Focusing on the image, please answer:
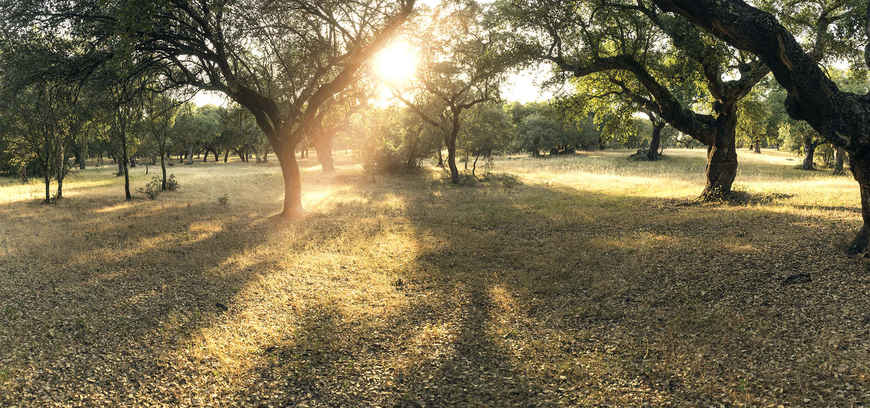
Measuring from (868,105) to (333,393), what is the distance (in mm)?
10705

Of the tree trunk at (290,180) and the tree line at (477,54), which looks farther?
the tree trunk at (290,180)

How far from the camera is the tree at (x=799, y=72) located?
6.88m

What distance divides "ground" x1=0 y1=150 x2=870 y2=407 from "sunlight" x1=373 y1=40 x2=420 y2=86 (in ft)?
26.6

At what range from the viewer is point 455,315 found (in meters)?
7.60

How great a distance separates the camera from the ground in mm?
5219

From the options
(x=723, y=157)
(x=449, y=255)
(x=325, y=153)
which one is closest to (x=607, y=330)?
(x=449, y=255)

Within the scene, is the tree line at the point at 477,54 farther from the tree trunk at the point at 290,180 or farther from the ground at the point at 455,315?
the ground at the point at 455,315

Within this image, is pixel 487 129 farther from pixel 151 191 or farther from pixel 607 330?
pixel 607 330

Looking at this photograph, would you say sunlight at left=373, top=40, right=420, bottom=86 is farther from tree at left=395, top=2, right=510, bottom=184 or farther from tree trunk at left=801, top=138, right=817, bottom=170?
tree trunk at left=801, top=138, right=817, bottom=170

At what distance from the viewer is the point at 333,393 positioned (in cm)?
534

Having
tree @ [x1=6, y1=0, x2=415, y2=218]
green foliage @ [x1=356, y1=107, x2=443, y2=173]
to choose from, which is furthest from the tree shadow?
green foliage @ [x1=356, y1=107, x2=443, y2=173]

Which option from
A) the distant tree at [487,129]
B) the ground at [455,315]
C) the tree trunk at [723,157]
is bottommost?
the ground at [455,315]

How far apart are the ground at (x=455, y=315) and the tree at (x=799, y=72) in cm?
253

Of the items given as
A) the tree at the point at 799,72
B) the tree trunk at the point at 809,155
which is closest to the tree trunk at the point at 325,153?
the tree at the point at 799,72
